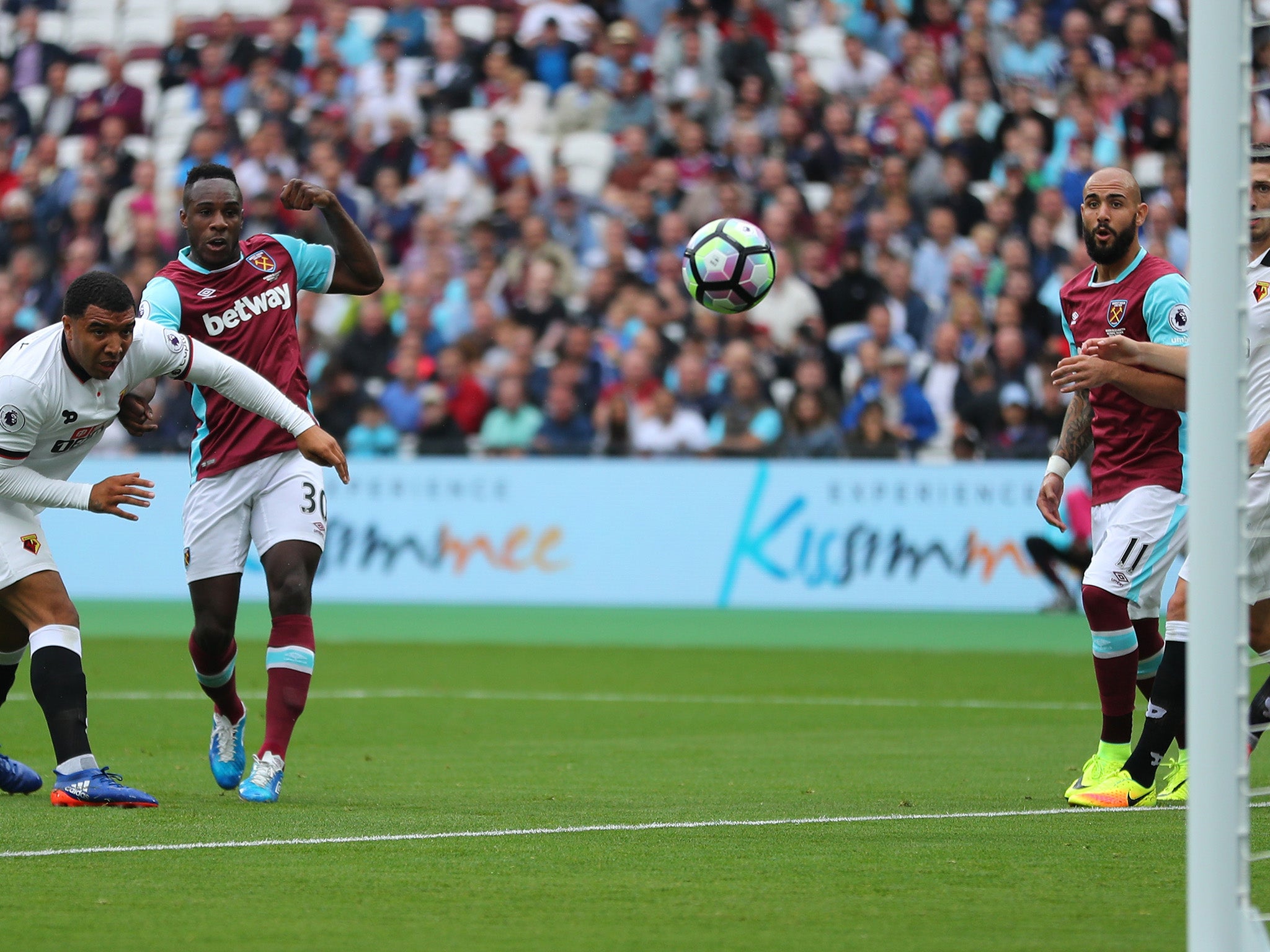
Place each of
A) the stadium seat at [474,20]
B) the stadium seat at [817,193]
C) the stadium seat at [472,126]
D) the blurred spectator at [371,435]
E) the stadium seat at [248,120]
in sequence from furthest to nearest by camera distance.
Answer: the stadium seat at [474,20] → the stadium seat at [248,120] → the stadium seat at [472,126] → the stadium seat at [817,193] → the blurred spectator at [371,435]

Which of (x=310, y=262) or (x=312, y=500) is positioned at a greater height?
(x=310, y=262)

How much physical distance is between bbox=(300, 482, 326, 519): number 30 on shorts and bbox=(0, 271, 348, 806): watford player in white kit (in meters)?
0.42

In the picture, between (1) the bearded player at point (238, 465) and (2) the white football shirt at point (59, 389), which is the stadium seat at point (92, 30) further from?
(2) the white football shirt at point (59, 389)

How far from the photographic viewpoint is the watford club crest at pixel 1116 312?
7902mm

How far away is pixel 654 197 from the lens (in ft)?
69.9

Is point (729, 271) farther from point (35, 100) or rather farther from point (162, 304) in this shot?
point (35, 100)

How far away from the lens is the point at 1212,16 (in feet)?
14.2

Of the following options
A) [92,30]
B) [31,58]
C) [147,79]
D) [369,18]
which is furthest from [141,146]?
[92,30]

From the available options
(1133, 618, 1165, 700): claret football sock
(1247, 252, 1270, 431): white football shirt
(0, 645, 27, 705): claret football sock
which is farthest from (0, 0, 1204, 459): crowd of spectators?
(0, 645, 27, 705): claret football sock

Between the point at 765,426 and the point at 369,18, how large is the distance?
33.9 feet

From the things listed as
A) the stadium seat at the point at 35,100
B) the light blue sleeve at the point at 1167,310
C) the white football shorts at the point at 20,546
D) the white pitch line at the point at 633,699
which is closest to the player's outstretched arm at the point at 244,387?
the white football shorts at the point at 20,546

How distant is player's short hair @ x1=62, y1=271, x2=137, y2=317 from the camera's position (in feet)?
Answer: 24.0

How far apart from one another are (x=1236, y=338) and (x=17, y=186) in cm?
2276

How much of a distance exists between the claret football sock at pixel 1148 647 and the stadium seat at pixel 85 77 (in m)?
21.2
